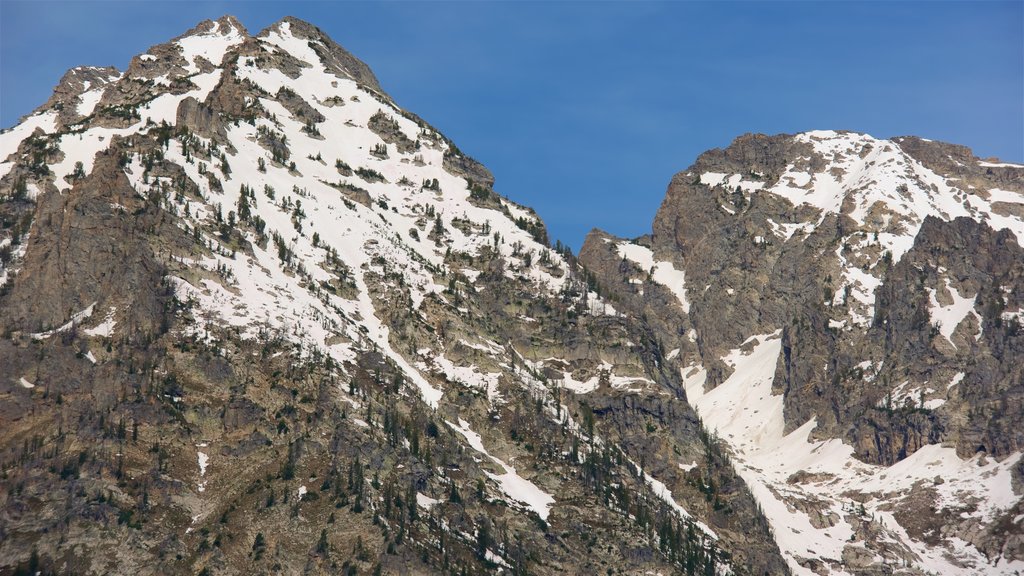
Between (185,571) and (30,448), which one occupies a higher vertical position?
(30,448)

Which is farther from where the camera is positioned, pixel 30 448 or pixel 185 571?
pixel 30 448

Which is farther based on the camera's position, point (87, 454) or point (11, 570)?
point (87, 454)

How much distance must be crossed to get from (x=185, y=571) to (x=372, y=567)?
22.1 m

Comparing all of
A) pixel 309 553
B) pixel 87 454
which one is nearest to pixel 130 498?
pixel 87 454

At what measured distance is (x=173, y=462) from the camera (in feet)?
655

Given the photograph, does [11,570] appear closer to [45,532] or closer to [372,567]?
[45,532]

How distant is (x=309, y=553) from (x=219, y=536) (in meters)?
11.0

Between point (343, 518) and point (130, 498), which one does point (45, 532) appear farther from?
point (343, 518)

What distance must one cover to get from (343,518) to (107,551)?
93.9 ft

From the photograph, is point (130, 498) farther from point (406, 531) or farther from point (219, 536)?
point (406, 531)

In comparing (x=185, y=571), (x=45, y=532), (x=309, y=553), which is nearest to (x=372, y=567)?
(x=309, y=553)

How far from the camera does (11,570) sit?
17688 centimetres

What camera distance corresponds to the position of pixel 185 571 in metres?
183

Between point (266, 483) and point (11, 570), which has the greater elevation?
point (266, 483)
